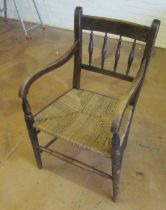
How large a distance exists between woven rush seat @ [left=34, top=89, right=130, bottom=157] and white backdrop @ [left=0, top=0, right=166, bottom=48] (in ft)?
6.12

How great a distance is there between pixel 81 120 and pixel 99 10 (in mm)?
2259

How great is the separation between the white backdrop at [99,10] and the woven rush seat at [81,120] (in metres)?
1.87

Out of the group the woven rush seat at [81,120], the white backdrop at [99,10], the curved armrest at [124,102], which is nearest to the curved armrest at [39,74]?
the woven rush seat at [81,120]

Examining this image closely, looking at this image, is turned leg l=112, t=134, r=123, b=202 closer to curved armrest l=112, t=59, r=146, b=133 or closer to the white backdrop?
curved armrest l=112, t=59, r=146, b=133

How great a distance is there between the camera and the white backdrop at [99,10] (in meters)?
2.92

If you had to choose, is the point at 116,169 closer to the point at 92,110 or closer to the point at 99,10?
the point at 92,110

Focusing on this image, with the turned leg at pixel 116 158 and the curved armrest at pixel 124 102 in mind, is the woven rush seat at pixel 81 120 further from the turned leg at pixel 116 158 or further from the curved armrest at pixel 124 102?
the curved armrest at pixel 124 102

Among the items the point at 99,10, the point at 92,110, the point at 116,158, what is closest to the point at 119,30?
the point at 92,110

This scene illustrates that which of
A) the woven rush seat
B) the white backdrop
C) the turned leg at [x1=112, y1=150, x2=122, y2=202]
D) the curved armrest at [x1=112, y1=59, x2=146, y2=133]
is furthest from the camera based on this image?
the white backdrop

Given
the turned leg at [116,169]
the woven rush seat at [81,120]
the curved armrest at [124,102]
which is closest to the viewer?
the curved armrest at [124,102]

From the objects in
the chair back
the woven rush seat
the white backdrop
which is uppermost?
the chair back

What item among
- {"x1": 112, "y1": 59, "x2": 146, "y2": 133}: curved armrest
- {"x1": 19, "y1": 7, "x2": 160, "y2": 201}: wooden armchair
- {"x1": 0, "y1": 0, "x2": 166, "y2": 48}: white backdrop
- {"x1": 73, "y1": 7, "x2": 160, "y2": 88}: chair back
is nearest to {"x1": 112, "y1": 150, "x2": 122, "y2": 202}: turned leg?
{"x1": 19, "y1": 7, "x2": 160, "y2": 201}: wooden armchair

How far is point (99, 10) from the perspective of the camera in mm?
3203

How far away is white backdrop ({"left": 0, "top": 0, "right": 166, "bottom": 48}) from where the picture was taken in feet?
9.57
